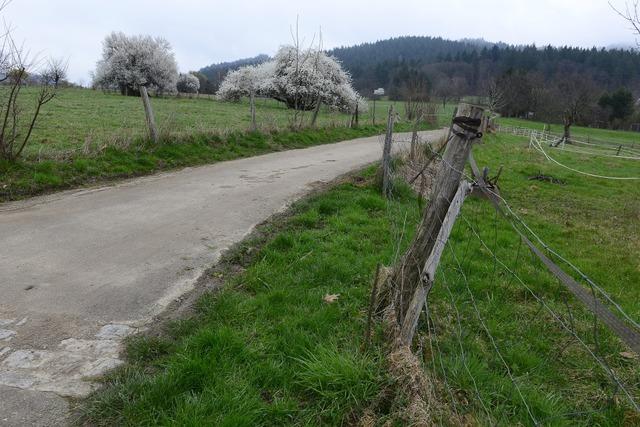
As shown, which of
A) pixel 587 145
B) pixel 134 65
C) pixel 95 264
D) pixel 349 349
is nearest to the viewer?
pixel 349 349

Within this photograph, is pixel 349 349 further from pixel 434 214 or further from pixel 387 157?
pixel 387 157

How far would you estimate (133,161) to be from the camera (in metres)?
9.41

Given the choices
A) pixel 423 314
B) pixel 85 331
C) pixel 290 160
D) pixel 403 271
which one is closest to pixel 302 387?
pixel 403 271

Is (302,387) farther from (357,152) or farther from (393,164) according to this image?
(357,152)

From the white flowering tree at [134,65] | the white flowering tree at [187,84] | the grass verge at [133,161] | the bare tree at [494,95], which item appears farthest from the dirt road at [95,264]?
the white flowering tree at [187,84]

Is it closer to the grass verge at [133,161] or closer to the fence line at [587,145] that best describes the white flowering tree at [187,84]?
the fence line at [587,145]

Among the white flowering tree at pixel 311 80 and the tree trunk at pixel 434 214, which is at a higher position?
the white flowering tree at pixel 311 80

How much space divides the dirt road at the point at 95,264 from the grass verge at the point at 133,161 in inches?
19.5

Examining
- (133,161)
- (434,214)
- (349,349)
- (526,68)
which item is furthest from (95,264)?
(526,68)

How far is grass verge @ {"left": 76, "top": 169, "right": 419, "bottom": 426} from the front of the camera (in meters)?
2.71

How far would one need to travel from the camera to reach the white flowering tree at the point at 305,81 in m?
32.1

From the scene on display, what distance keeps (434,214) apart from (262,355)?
1.70 meters

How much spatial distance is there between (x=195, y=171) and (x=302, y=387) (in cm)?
778

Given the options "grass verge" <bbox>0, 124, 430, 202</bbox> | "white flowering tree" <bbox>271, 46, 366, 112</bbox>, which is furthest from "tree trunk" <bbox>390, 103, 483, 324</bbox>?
"white flowering tree" <bbox>271, 46, 366, 112</bbox>
